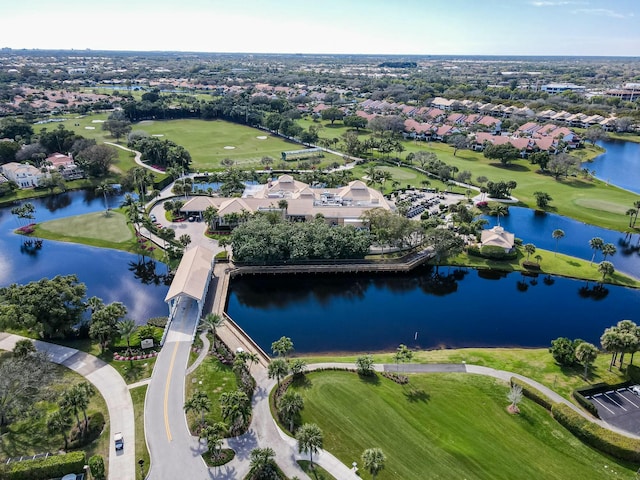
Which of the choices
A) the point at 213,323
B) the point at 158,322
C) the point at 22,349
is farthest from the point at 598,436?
the point at 22,349

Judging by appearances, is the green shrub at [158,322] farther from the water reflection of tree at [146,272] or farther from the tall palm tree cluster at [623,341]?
the tall palm tree cluster at [623,341]

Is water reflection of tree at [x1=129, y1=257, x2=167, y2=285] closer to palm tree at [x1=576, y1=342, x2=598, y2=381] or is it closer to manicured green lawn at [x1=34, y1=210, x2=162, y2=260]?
manicured green lawn at [x1=34, y1=210, x2=162, y2=260]

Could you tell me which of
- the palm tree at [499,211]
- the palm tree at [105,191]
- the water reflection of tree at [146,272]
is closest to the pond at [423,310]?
the water reflection of tree at [146,272]


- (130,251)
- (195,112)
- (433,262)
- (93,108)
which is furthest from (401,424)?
(93,108)

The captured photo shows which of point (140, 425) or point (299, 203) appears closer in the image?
point (140, 425)

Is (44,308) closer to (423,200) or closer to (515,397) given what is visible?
(515,397)
